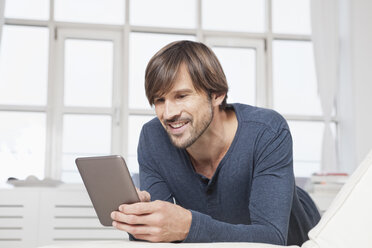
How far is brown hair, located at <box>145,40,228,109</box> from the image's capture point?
1431 mm

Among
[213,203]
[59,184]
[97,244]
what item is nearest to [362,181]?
[97,244]

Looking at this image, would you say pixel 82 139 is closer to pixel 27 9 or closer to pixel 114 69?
pixel 114 69

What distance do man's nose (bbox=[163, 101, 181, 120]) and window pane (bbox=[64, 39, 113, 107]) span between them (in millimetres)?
2435

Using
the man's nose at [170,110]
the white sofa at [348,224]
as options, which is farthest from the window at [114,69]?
the white sofa at [348,224]

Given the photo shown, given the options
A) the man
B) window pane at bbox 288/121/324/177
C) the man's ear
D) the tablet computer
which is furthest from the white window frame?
the tablet computer

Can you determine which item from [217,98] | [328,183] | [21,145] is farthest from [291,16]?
[217,98]

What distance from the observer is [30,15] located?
3812 mm

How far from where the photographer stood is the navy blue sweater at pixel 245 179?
1290 mm

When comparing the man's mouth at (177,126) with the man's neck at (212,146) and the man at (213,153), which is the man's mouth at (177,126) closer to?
the man at (213,153)

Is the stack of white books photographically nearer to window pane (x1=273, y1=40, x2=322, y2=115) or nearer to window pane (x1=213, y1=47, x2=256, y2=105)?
window pane (x1=273, y1=40, x2=322, y2=115)

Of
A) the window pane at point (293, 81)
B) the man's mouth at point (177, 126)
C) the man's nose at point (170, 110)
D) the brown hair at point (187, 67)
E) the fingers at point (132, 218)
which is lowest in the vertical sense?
the fingers at point (132, 218)

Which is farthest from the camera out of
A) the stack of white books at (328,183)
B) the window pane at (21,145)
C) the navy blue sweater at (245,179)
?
the window pane at (21,145)

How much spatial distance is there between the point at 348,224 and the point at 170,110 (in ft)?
2.52

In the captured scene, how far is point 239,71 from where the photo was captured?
13.3 feet
